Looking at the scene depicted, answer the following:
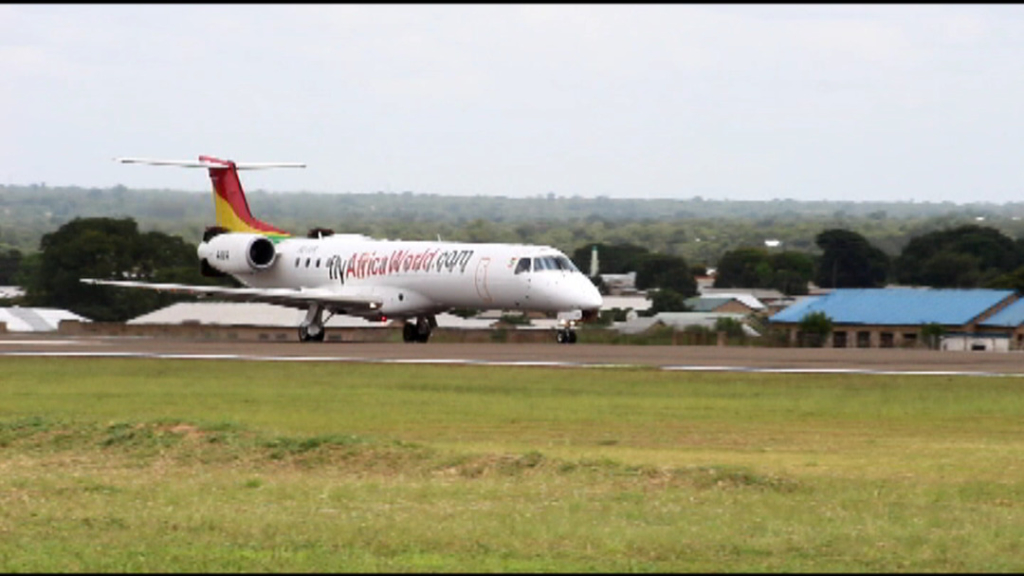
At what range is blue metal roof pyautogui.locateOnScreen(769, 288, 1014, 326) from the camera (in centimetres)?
7219

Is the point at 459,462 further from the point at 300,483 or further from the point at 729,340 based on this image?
the point at 729,340

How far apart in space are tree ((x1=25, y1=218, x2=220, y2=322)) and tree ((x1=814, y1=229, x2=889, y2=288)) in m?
49.3

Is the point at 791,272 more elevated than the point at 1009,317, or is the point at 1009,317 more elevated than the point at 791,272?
the point at 791,272

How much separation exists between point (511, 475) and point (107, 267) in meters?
85.6

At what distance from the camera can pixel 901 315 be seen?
7369 cm

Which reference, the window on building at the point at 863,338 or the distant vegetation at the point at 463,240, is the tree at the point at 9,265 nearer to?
the distant vegetation at the point at 463,240

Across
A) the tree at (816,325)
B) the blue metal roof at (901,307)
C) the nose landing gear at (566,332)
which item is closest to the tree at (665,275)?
the blue metal roof at (901,307)

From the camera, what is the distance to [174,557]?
1705 cm

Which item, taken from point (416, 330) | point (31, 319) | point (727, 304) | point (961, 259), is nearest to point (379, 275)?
point (416, 330)

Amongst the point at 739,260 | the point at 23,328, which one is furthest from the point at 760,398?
the point at 739,260

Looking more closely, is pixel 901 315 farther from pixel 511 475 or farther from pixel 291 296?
pixel 511 475

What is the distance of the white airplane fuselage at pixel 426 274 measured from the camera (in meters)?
59.8

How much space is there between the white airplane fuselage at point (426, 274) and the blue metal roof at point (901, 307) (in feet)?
52.3

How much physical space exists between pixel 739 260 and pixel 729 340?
92.2 metres
